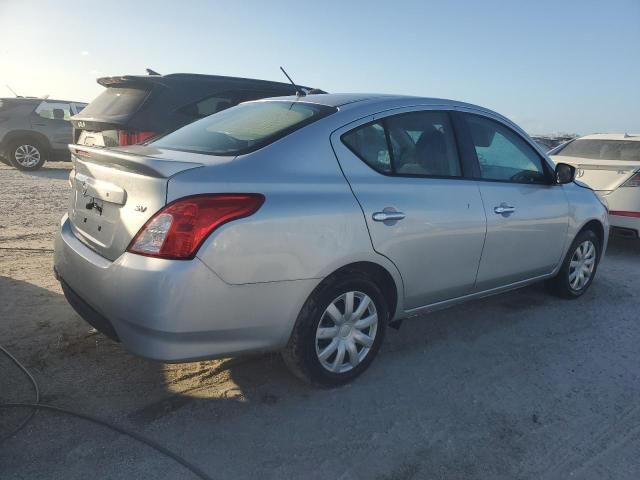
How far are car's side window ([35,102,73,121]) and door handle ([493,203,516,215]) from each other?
10928 mm

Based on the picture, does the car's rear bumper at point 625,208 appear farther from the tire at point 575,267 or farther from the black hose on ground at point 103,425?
the black hose on ground at point 103,425

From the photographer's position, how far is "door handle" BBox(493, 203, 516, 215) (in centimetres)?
355

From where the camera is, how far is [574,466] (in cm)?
238

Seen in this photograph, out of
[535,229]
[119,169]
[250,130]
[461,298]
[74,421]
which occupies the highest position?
[250,130]

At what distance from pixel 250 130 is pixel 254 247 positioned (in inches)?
35.2

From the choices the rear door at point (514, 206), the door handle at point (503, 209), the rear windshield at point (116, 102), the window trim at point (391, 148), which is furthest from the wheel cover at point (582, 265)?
the rear windshield at point (116, 102)

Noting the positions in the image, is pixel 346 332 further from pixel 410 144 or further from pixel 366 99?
pixel 366 99

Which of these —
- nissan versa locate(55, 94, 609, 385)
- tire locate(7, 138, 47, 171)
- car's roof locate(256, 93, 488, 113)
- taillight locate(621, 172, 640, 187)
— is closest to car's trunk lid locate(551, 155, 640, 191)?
taillight locate(621, 172, 640, 187)

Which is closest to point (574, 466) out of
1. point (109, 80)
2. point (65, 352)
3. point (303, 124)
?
point (303, 124)

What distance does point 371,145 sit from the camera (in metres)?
3.00

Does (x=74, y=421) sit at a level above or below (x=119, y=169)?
below

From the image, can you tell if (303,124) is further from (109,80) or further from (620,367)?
(109,80)

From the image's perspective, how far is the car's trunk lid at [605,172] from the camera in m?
A: 6.16

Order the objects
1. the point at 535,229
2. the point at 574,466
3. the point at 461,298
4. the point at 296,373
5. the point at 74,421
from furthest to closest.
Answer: the point at 535,229 → the point at 461,298 → the point at 296,373 → the point at 74,421 → the point at 574,466
